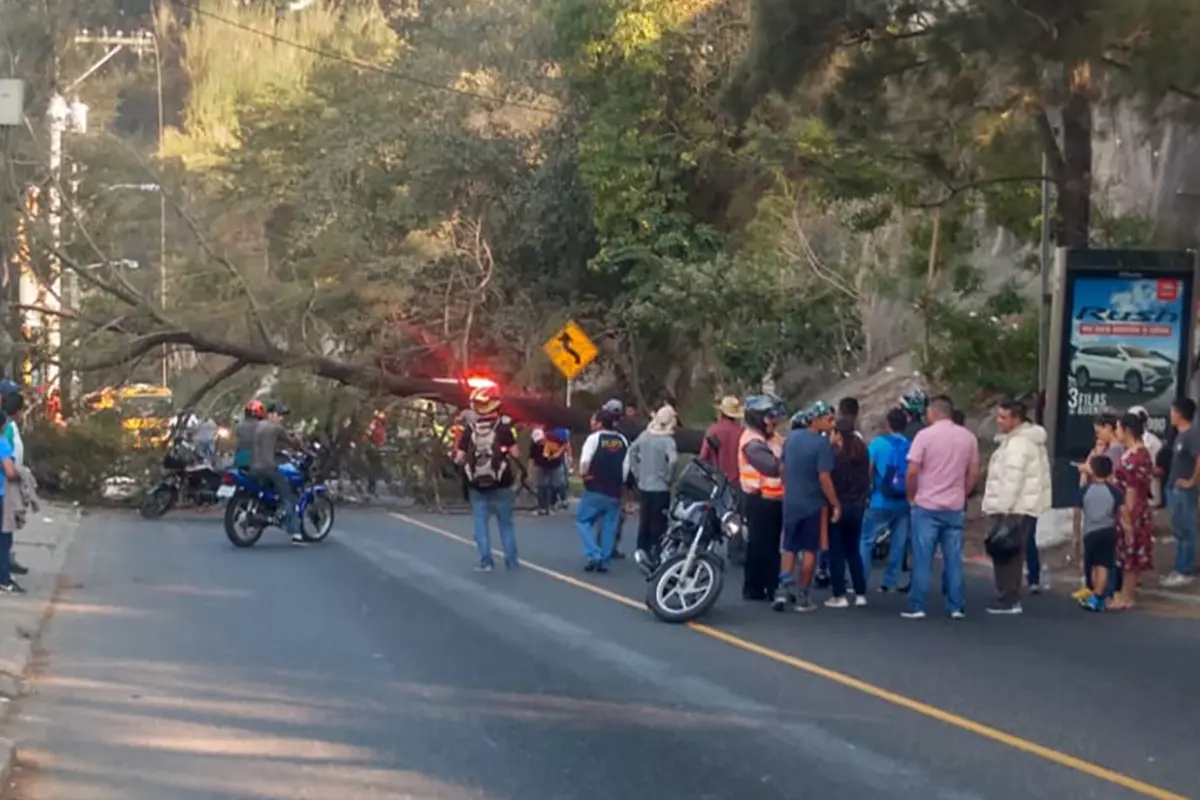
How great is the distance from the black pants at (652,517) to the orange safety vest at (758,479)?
221 centimetres

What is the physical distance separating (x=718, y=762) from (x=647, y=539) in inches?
361

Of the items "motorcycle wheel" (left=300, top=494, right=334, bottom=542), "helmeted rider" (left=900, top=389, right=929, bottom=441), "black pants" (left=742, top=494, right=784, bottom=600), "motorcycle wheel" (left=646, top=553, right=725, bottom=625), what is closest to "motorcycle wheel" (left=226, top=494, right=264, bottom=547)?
"motorcycle wheel" (left=300, top=494, right=334, bottom=542)

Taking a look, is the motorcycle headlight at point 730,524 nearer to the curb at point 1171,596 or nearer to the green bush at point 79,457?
the curb at point 1171,596

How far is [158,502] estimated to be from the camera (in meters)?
29.8

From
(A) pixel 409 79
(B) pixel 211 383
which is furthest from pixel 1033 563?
(A) pixel 409 79

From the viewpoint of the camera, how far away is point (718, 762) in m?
9.30

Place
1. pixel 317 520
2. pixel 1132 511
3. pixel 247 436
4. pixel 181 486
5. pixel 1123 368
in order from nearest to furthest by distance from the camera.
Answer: pixel 1132 511, pixel 1123 368, pixel 247 436, pixel 317 520, pixel 181 486

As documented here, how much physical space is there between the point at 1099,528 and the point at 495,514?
6.35 m

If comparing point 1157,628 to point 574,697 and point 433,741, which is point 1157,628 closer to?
point 574,697

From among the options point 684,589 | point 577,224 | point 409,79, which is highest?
point 409,79

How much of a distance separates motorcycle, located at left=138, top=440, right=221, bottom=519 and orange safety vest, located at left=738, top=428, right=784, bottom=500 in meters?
15.2

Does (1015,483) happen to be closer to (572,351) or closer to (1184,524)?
(1184,524)

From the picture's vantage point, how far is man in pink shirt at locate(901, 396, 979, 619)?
15.3m

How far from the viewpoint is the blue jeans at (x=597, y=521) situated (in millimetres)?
19219
